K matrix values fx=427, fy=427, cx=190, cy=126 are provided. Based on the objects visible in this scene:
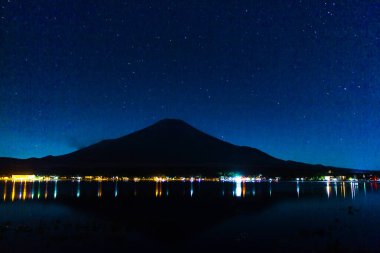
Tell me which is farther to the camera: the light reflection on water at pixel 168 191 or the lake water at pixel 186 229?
the light reflection on water at pixel 168 191

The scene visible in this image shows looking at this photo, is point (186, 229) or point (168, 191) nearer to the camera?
point (186, 229)

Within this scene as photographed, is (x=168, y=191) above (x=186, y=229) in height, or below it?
above

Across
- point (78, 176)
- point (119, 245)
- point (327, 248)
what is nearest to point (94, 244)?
point (119, 245)

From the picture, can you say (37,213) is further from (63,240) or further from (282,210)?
(282,210)

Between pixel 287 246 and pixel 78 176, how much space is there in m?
176

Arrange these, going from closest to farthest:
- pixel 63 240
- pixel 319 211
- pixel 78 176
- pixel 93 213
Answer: pixel 63 240 < pixel 93 213 < pixel 319 211 < pixel 78 176

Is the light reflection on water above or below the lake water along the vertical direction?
above

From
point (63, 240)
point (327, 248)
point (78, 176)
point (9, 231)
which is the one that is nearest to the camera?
point (327, 248)

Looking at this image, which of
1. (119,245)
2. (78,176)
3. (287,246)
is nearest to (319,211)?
(287,246)

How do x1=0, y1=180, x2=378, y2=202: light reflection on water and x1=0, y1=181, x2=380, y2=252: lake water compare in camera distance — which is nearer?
x1=0, y1=181, x2=380, y2=252: lake water

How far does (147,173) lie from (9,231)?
175368 millimetres

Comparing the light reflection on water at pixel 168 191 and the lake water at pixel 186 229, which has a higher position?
the light reflection on water at pixel 168 191

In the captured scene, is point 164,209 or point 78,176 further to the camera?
point 78,176

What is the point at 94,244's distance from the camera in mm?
20562
